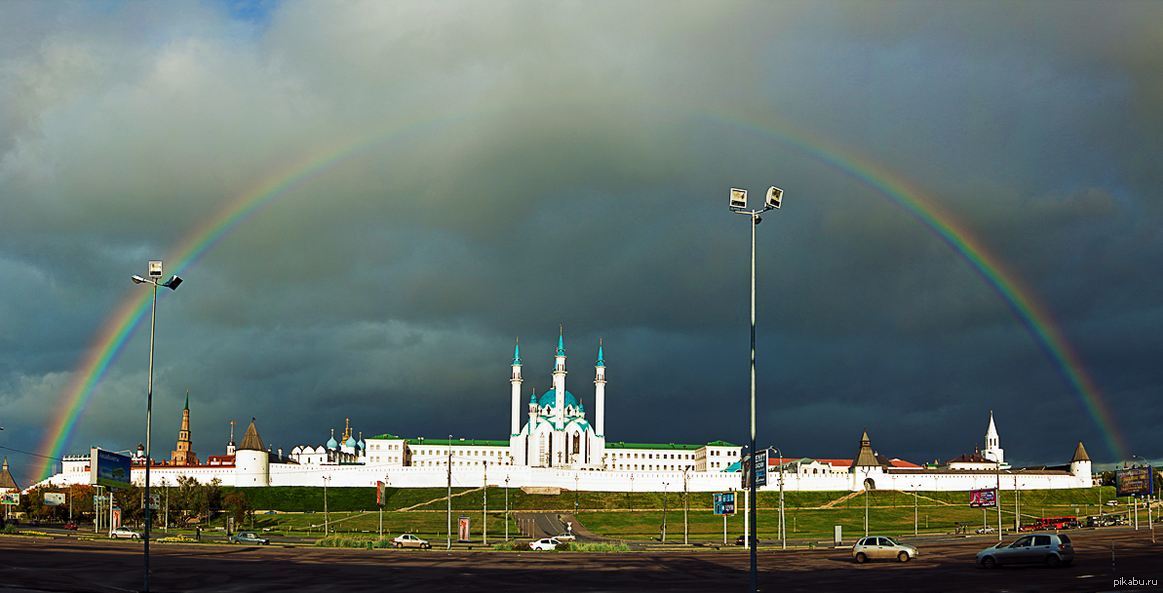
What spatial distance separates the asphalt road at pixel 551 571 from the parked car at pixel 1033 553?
21.4 inches

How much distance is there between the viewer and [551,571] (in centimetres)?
5772

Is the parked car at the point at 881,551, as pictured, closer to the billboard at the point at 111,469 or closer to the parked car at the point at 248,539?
the billboard at the point at 111,469

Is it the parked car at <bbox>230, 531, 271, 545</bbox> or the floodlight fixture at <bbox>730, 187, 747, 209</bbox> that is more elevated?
the floodlight fixture at <bbox>730, 187, 747, 209</bbox>

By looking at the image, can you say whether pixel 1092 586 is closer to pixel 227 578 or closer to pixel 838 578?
pixel 838 578

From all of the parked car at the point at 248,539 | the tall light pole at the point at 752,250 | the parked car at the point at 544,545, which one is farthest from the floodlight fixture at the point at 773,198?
the parked car at the point at 248,539

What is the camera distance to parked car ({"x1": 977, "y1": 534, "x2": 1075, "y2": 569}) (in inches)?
2096

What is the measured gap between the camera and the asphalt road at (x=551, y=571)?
45.6 metres

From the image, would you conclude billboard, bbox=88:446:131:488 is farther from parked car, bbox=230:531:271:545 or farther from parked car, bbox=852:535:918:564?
parked car, bbox=852:535:918:564

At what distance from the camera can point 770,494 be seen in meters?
193

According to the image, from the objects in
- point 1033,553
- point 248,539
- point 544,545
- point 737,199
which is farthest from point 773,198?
point 248,539

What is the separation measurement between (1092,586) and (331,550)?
57.8m

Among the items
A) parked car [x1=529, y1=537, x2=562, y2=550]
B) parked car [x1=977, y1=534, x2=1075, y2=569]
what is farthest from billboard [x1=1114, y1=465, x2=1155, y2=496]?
parked car [x1=529, y1=537, x2=562, y2=550]

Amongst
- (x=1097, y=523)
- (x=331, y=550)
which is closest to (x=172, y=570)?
(x=331, y=550)

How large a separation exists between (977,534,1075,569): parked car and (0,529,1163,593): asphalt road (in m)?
0.54
